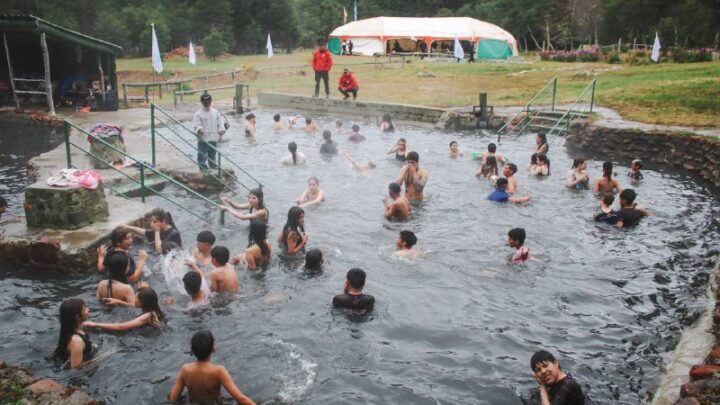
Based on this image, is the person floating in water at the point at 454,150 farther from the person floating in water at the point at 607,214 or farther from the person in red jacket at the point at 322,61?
the person in red jacket at the point at 322,61

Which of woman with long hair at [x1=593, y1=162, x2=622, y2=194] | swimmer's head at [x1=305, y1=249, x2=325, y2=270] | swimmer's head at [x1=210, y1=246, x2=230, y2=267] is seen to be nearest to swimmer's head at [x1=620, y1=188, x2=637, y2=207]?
woman with long hair at [x1=593, y1=162, x2=622, y2=194]

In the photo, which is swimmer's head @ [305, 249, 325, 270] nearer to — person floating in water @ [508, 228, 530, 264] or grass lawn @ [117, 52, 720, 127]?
person floating in water @ [508, 228, 530, 264]

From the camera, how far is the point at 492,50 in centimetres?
5022

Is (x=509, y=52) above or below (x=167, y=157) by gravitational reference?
above

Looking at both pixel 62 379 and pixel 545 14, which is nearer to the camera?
pixel 62 379

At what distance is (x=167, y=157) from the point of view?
1526 cm

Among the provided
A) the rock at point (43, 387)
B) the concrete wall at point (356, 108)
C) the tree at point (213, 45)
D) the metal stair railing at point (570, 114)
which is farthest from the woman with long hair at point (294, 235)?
the tree at point (213, 45)

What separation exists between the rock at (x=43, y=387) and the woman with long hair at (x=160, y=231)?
159 inches

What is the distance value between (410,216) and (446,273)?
299cm

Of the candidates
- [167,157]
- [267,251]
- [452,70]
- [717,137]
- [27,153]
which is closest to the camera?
[267,251]

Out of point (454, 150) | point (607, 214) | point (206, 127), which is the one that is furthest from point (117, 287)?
point (454, 150)

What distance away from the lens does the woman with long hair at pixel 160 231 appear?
974cm

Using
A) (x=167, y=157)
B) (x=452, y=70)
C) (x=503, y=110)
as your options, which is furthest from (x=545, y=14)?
(x=167, y=157)

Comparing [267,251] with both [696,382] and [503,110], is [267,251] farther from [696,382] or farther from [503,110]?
[503,110]
